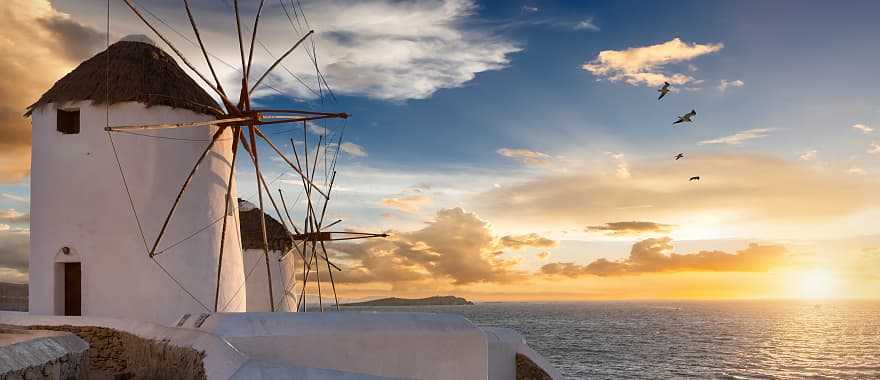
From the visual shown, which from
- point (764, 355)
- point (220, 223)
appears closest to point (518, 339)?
point (220, 223)

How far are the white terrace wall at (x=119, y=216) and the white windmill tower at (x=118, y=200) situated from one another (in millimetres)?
20

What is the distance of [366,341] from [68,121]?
850cm

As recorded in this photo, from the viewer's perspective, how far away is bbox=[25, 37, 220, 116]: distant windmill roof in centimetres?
1659

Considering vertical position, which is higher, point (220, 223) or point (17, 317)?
point (220, 223)

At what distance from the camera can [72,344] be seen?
Answer: 10000 mm

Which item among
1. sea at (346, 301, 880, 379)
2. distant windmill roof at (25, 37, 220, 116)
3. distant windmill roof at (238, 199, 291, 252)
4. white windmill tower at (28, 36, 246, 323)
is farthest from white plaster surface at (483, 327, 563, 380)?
sea at (346, 301, 880, 379)

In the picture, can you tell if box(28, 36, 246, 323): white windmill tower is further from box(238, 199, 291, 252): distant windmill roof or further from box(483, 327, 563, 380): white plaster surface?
box(238, 199, 291, 252): distant windmill roof

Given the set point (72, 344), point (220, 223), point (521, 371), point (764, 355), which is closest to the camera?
point (72, 344)

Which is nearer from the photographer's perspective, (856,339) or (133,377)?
(133,377)

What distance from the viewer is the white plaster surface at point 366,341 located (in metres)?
12.6

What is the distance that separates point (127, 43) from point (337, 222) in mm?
10312

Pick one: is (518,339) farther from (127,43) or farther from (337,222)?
(127,43)

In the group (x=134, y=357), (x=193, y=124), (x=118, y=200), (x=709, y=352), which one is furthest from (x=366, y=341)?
(x=709, y=352)

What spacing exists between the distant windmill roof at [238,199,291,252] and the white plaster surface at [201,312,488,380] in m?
12.1
